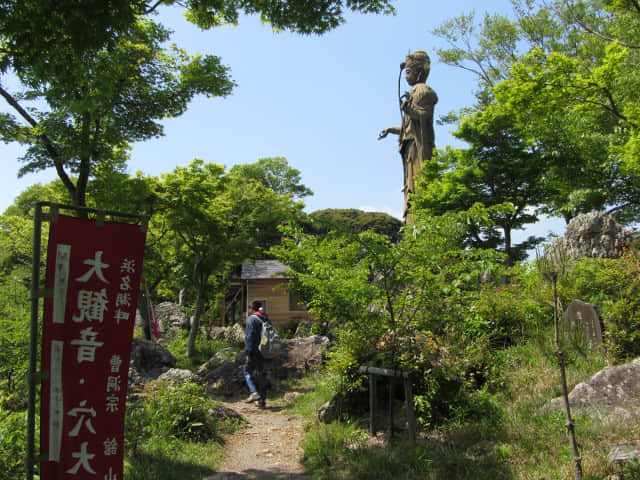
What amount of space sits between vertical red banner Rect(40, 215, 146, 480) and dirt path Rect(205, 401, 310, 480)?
6.84 feet

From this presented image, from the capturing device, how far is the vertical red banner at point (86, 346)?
123 inches

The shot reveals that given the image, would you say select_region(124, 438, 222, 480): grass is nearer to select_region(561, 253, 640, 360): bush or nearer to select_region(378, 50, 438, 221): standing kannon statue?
select_region(561, 253, 640, 360): bush

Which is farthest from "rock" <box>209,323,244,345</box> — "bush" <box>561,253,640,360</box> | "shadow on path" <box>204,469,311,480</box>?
"shadow on path" <box>204,469,311,480</box>

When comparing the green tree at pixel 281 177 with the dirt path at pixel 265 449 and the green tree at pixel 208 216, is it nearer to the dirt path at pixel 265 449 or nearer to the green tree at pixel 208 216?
the green tree at pixel 208 216

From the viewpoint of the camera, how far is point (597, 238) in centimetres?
1041

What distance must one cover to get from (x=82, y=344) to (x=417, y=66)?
55.2ft

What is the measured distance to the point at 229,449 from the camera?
20.1 feet

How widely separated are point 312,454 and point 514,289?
5653 millimetres

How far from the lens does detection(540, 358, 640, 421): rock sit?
15.3 ft

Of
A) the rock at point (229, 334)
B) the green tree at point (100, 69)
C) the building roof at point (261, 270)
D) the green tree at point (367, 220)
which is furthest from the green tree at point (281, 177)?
the green tree at point (100, 69)

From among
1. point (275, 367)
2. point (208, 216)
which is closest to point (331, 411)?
point (275, 367)

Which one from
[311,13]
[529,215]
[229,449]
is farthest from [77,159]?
[529,215]

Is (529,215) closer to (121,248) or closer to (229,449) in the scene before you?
(229,449)

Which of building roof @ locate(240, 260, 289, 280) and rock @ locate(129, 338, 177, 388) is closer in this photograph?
rock @ locate(129, 338, 177, 388)
